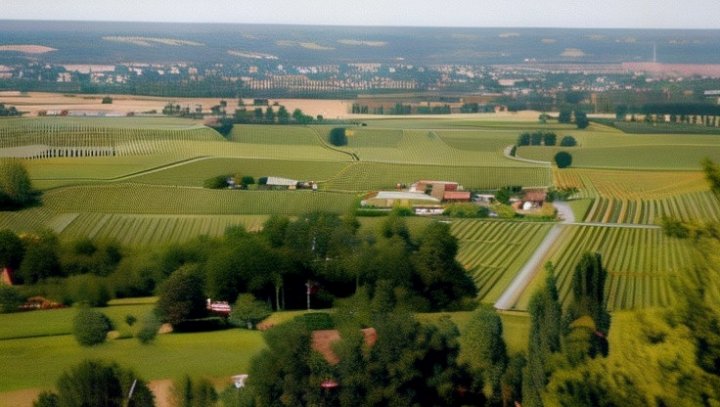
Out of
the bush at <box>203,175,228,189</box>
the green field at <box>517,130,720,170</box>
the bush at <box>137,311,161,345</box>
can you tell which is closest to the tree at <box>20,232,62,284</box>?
the bush at <box>137,311,161,345</box>

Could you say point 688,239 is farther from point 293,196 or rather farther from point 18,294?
point 18,294

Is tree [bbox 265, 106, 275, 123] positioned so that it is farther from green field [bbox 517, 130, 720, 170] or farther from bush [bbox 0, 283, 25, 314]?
bush [bbox 0, 283, 25, 314]

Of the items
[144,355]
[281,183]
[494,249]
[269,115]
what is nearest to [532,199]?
[494,249]

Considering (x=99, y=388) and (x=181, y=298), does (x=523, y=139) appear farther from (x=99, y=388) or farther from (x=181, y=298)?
(x=99, y=388)

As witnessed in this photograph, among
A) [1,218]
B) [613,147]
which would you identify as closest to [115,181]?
[1,218]

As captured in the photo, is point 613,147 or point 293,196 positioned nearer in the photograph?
Result: point 293,196

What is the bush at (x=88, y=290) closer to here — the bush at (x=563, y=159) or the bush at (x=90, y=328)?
the bush at (x=90, y=328)
